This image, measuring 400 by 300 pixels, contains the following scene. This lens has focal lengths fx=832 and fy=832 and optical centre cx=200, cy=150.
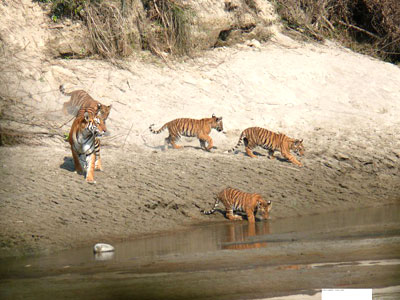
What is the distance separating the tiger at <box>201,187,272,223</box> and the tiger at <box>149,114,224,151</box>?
8.54 feet

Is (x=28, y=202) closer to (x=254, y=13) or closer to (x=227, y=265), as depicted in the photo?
(x=227, y=265)

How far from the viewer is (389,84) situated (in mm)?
18266

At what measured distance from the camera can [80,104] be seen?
1475 centimetres

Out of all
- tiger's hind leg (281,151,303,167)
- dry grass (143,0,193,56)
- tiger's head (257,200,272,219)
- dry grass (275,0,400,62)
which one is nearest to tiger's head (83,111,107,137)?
tiger's head (257,200,272,219)

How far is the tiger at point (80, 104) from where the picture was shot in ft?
47.6

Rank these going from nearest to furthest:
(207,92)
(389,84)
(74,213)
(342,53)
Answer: (74,213) → (207,92) → (389,84) → (342,53)

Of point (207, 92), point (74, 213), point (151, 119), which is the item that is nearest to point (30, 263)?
point (74, 213)

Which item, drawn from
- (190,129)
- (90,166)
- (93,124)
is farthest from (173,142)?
(90,166)

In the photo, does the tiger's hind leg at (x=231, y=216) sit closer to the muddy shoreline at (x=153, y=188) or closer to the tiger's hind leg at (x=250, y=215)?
the muddy shoreline at (x=153, y=188)

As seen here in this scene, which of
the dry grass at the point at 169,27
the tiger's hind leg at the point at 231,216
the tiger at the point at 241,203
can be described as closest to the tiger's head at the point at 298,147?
the tiger at the point at 241,203

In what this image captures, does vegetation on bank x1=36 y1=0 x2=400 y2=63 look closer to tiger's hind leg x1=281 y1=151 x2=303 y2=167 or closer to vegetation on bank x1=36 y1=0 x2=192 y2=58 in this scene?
vegetation on bank x1=36 y1=0 x2=192 y2=58

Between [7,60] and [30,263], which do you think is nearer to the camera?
[30,263]

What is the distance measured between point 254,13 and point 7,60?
6542 mm

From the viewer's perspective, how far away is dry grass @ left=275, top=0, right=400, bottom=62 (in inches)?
805
